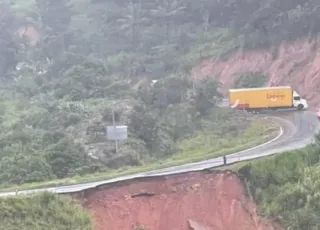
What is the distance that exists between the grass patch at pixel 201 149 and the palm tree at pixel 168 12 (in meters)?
30.8

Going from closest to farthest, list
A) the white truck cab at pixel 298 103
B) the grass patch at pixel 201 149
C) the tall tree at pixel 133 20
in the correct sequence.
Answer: the grass patch at pixel 201 149
the white truck cab at pixel 298 103
the tall tree at pixel 133 20

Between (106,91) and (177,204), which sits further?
(106,91)

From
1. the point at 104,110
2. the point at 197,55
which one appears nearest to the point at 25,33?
the point at 197,55

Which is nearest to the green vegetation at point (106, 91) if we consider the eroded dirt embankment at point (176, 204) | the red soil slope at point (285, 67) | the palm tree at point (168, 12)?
the palm tree at point (168, 12)

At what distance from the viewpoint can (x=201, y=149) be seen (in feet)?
129

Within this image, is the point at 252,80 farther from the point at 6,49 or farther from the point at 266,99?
the point at 6,49

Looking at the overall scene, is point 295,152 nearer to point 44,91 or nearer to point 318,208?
point 318,208

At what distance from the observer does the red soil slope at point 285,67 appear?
165 ft

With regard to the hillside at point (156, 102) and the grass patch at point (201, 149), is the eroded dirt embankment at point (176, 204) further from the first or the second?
the grass patch at point (201, 149)

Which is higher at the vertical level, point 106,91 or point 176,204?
point 106,91

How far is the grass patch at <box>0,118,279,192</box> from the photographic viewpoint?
3095 centimetres

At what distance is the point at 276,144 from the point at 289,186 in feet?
27.1

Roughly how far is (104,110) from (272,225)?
22.0m

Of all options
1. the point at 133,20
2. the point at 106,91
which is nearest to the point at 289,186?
the point at 106,91
